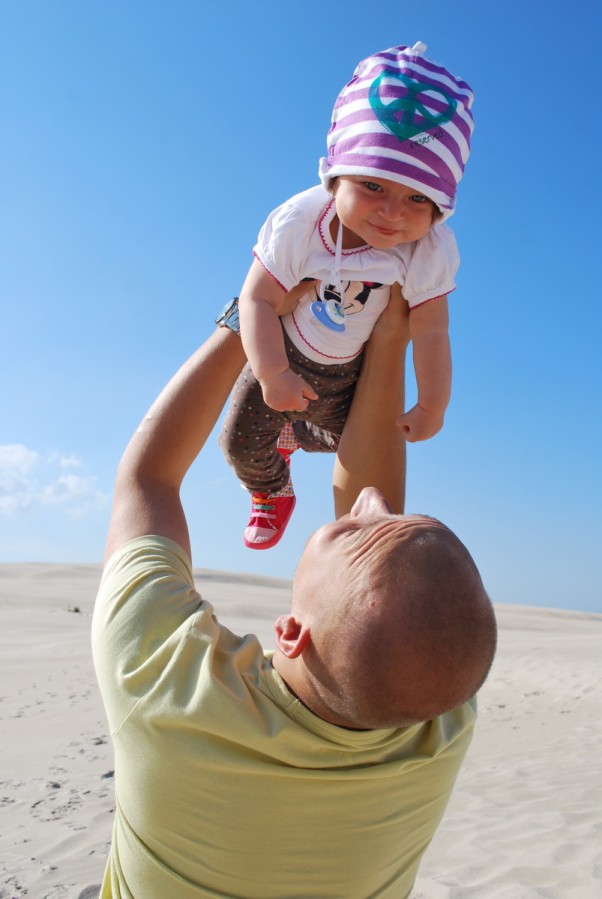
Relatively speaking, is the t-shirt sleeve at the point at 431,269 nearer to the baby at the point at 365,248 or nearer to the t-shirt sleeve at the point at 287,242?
the baby at the point at 365,248

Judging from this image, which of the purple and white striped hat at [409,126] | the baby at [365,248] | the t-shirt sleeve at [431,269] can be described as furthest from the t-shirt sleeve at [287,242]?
the t-shirt sleeve at [431,269]

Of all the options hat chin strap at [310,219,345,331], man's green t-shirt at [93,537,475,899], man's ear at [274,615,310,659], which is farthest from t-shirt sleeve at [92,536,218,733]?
hat chin strap at [310,219,345,331]

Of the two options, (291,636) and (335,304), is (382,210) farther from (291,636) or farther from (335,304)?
(291,636)

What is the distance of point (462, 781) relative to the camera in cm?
744

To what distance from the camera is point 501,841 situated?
551 centimetres

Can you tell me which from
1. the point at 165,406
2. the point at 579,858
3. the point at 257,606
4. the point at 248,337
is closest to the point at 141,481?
the point at 165,406

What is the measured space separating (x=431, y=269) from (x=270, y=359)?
2.19ft

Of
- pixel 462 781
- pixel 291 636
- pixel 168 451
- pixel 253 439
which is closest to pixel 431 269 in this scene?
pixel 253 439

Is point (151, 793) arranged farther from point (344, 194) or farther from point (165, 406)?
point (344, 194)

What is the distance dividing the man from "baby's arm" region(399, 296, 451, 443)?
795mm

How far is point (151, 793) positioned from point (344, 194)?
190cm

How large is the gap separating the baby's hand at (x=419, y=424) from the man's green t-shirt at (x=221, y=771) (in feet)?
3.50

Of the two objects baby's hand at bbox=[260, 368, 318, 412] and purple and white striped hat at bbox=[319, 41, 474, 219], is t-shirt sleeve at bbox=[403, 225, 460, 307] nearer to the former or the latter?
purple and white striped hat at bbox=[319, 41, 474, 219]

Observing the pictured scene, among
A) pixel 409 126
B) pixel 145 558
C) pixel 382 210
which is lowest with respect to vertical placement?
pixel 145 558
